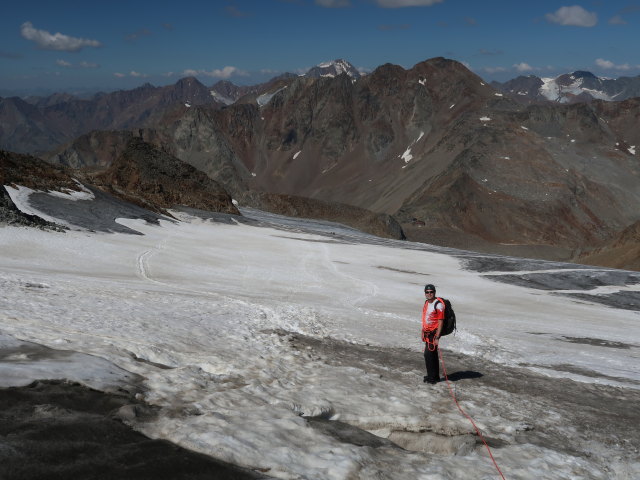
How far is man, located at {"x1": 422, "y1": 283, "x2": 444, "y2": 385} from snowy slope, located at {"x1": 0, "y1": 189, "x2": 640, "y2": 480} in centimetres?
36

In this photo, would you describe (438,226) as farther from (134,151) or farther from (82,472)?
(82,472)

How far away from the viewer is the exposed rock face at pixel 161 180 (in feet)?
194

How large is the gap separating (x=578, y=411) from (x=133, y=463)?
755 cm

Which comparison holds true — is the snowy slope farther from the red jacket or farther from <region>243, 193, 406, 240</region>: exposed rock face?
<region>243, 193, 406, 240</region>: exposed rock face

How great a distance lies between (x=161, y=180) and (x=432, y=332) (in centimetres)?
6047

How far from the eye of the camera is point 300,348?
1277 centimetres

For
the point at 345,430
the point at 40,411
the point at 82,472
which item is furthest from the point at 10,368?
the point at 345,430

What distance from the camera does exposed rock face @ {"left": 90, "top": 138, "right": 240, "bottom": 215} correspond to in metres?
59.0

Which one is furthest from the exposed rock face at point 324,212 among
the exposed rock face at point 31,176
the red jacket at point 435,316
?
the red jacket at point 435,316

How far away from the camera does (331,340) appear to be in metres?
14.1

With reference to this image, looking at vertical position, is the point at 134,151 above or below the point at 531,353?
above

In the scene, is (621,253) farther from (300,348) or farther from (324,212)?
(300,348)

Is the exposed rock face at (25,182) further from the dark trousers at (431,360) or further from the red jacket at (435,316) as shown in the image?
the dark trousers at (431,360)

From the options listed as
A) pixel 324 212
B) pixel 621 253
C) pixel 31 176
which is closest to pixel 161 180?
pixel 31 176
